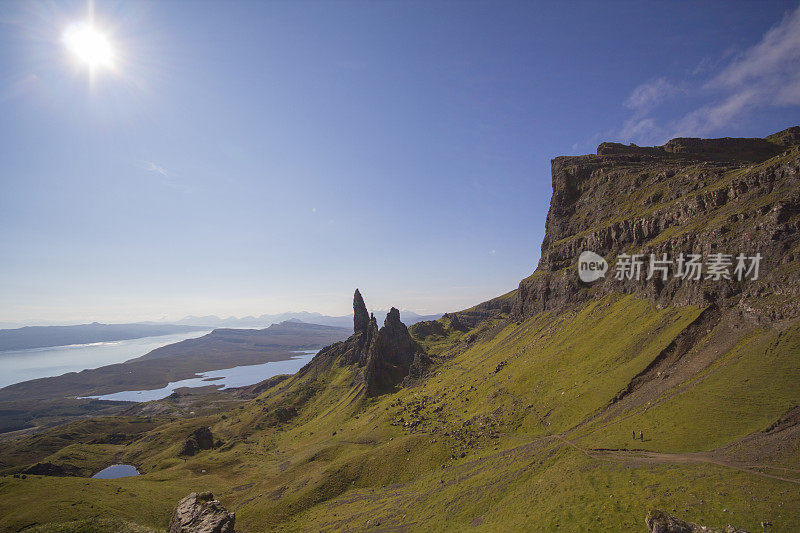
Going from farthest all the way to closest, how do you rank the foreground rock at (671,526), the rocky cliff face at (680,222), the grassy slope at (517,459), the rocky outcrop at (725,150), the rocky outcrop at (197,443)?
the rocky outcrop at (725,150) → the rocky outcrop at (197,443) → the rocky cliff face at (680,222) → the grassy slope at (517,459) → the foreground rock at (671,526)

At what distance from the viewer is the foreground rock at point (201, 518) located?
54500 mm

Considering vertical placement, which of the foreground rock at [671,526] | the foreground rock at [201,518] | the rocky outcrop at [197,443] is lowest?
the rocky outcrop at [197,443]

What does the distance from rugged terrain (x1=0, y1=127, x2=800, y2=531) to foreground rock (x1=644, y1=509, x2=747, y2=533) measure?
1.77 feet

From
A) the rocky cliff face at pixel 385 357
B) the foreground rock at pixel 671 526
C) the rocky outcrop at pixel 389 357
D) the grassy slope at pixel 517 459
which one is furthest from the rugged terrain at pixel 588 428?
the rocky cliff face at pixel 385 357

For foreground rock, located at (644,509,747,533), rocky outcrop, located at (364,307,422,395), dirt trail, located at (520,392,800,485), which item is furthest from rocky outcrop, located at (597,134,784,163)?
foreground rock, located at (644,509,747,533)

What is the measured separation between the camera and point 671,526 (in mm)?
36344

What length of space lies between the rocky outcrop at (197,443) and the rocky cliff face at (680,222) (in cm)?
16468

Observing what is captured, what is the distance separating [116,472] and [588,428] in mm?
179888

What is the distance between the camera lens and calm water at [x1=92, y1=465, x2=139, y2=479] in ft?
413

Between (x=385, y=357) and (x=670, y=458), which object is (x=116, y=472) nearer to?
(x=385, y=357)

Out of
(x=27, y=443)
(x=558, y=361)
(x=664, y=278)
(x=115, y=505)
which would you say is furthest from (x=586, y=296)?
(x=27, y=443)

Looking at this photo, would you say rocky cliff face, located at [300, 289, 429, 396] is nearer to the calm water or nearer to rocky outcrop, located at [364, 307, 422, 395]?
rocky outcrop, located at [364, 307, 422, 395]

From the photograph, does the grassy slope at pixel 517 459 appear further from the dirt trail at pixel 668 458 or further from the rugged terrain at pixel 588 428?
the dirt trail at pixel 668 458

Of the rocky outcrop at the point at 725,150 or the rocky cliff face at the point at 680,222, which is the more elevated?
the rocky outcrop at the point at 725,150
